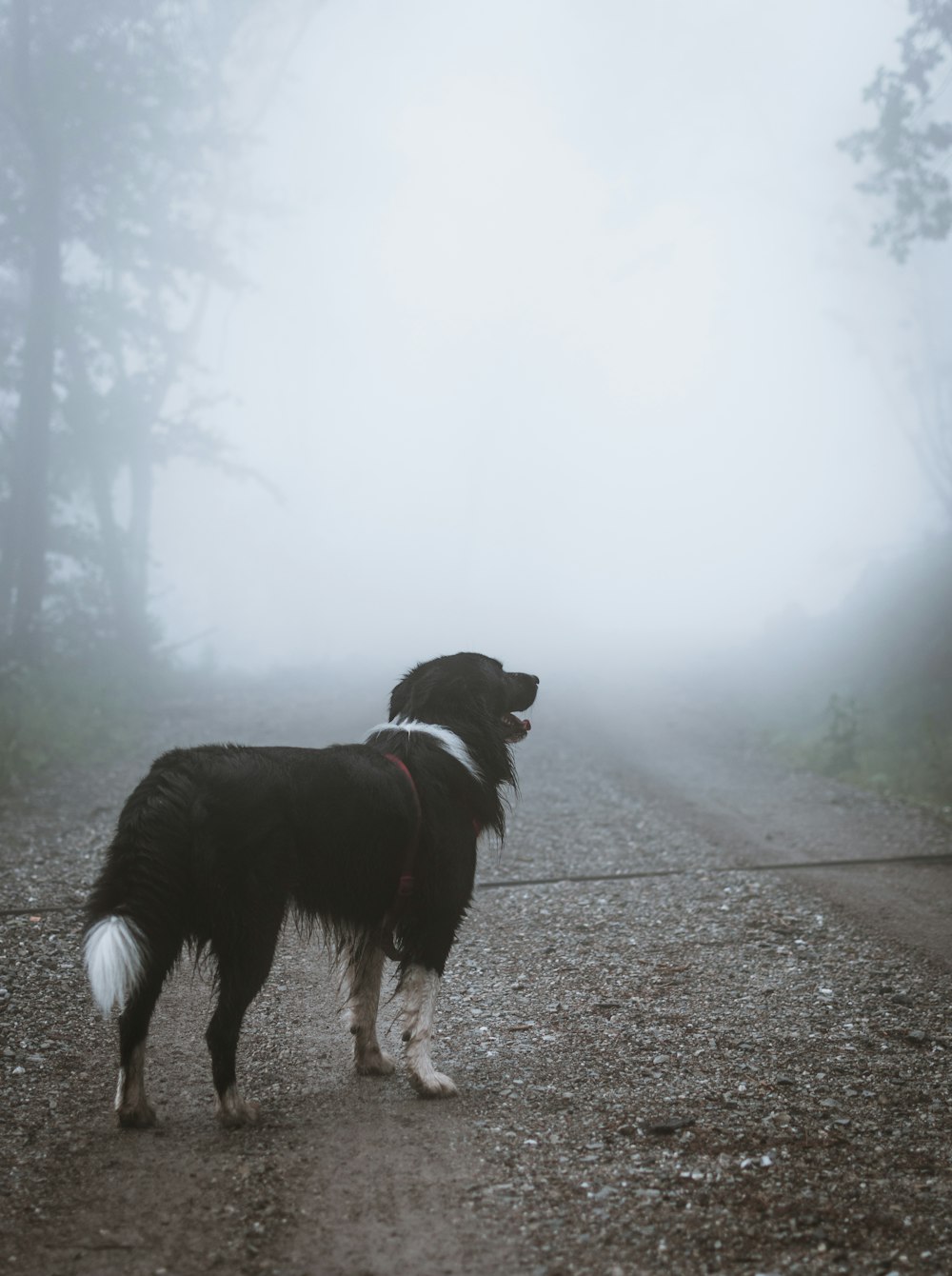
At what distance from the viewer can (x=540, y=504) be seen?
65.8 m

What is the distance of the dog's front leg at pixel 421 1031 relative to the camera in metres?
3.96

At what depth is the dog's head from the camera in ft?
15.4

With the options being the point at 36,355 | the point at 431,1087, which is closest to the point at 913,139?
the point at 36,355

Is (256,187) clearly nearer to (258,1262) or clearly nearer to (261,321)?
(258,1262)

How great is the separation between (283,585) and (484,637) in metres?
14.1

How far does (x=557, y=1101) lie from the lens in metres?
3.84

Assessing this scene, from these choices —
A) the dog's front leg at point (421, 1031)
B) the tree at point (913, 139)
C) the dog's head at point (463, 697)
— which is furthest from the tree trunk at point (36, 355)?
the dog's front leg at point (421, 1031)

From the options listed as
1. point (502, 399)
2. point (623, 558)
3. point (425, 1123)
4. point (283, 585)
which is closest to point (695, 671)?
point (425, 1123)

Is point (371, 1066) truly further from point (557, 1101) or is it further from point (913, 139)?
point (913, 139)

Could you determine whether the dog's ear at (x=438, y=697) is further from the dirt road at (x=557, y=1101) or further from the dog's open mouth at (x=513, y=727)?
the dirt road at (x=557, y=1101)

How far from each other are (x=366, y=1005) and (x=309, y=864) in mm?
877

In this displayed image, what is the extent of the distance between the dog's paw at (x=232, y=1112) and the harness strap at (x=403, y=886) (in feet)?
2.85

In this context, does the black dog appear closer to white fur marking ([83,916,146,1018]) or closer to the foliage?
white fur marking ([83,916,146,1018])

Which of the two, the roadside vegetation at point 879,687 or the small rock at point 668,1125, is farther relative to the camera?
the roadside vegetation at point 879,687
